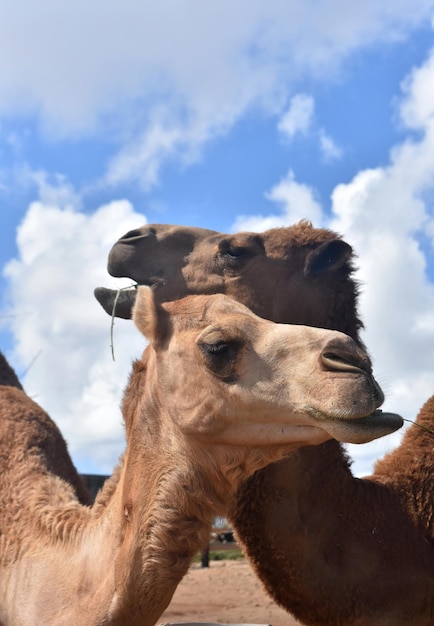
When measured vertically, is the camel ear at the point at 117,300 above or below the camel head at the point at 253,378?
above

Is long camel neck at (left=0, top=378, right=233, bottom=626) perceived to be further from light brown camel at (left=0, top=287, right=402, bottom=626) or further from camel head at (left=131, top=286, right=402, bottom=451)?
camel head at (left=131, top=286, right=402, bottom=451)

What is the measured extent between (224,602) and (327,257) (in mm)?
7252

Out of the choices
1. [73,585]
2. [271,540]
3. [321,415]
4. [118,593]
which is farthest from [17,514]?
[321,415]

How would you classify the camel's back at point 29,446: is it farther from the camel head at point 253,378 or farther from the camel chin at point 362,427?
the camel chin at point 362,427

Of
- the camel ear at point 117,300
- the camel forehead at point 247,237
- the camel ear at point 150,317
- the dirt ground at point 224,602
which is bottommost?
the dirt ground at point 224,602

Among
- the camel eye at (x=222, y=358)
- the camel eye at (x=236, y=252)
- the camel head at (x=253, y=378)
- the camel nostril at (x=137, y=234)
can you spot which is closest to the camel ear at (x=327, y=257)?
the camel eye at (x=236, y=252)

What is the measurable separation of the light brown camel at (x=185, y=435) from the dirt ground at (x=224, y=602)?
14.3 ft

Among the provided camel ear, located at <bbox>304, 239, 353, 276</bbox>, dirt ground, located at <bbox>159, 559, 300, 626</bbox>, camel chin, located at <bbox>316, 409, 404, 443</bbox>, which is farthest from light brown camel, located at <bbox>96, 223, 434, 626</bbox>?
dirt ground, located at <bbox>159, 559, 300, 626</bbox>

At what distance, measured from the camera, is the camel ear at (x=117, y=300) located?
15.6ft

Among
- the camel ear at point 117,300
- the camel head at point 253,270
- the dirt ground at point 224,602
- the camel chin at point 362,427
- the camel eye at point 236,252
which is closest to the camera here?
the camel chin at point 362,427

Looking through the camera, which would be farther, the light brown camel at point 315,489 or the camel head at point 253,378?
the light brown camel at point 315,489

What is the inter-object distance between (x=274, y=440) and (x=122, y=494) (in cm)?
70

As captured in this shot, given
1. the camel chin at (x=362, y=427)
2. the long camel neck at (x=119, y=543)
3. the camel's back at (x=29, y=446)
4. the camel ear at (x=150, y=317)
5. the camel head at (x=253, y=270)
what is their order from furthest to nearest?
the camel head at (x=253, y=270) < the camel's back at (x=29, y=446) < the camel ear at (x=150, y=317) < the long camel neck at (x=119, y=543) < the camel chin at (x=362, y=427)

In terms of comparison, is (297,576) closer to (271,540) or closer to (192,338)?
(271,540)
